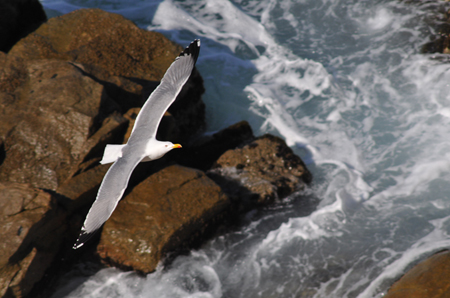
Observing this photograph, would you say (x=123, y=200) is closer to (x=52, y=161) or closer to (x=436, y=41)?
(x=52, y=161)

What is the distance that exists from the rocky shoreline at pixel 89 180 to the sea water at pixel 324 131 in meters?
0.38

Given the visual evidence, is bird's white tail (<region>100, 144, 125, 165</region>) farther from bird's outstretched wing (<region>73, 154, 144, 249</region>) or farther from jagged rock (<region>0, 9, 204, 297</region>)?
jagged rock (<region>0, 9, 204, 297</region>)

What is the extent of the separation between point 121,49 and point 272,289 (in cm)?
529

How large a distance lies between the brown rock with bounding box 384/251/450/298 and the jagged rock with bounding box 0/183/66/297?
438 centimetres

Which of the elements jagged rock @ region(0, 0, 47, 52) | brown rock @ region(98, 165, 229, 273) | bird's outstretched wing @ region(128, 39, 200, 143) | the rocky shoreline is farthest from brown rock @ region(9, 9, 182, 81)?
brown rock @ region(98, 165, 229, 273)

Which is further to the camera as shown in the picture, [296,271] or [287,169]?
[287,169]

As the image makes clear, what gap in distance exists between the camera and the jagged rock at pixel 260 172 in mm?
6754

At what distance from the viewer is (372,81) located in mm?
10289

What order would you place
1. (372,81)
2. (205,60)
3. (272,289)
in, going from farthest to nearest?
(205,60), (372,81), (272,289)

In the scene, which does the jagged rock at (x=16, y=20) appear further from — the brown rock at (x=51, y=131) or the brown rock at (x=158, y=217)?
the brown rock at (x=158, y=217)

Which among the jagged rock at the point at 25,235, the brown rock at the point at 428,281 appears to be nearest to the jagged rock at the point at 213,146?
the jagged rock at the point at 25,235

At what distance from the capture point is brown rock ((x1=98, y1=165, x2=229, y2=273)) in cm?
548

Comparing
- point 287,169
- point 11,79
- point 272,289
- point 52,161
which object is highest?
point 11,79

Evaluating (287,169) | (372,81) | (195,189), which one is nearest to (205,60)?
(372,81)
